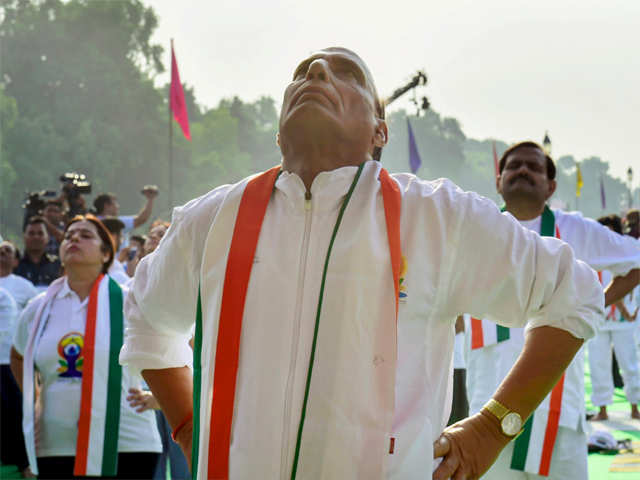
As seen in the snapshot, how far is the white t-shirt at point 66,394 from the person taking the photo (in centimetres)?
509

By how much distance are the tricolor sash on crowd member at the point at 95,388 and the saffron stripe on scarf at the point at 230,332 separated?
120 inches

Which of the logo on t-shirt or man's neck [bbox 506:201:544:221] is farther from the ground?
man's neck [bbox 506:201:544:221]

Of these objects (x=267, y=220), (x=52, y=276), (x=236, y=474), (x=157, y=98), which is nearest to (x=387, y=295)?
(x=267, y=220)

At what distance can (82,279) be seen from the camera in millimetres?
5602

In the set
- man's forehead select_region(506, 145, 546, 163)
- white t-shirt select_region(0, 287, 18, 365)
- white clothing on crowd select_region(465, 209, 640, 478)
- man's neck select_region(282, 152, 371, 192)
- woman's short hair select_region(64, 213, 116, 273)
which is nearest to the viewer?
man's neck select_region(282, 152, 371, 192)

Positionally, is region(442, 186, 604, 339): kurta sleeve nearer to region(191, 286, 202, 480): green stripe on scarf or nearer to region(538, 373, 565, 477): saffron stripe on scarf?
region(191, 286, 202, 480): green stripe on scarf

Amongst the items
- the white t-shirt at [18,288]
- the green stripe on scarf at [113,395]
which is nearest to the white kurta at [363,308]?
the green stripe on scarf at [113,395]

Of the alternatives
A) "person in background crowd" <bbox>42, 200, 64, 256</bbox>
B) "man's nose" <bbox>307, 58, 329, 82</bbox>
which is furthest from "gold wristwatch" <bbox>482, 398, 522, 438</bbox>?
"person in background crowd" <bbox>42, 200, 64, 256</bbox>

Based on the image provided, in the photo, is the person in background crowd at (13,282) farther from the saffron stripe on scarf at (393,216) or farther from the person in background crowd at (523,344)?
the saffron stripe on scarf at (393,216)

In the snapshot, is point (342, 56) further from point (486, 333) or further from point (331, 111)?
point (486, 333)

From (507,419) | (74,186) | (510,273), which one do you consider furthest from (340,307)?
(74,186)

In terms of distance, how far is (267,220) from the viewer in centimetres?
239

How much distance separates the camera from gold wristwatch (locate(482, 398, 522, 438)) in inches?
90.8

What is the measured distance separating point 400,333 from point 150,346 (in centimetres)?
79
